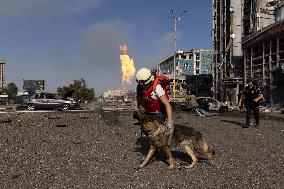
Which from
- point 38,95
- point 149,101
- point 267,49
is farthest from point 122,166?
point 267,49

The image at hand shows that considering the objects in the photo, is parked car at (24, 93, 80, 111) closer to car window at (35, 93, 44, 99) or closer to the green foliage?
car window at (35, 93, 44, 99)

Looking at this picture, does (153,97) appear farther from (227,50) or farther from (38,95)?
(227,50)

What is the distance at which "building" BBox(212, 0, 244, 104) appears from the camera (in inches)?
2637

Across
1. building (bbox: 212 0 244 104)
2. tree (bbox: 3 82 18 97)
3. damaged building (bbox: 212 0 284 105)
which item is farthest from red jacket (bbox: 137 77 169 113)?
tree (bbox: 3 82 18 97)

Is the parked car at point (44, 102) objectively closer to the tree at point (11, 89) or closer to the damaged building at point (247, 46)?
the damaged building at point (247, 46)

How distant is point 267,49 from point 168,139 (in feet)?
166

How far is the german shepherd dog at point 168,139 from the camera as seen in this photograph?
6.53m

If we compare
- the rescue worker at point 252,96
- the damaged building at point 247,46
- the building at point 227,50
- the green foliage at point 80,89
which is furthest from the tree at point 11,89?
the rescue worker at point 252,96

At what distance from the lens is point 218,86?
74750 millimetres

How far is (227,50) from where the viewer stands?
72.0m

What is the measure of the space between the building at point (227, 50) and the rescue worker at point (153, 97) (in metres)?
58.5

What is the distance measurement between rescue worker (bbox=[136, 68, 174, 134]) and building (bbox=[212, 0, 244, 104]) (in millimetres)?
58464

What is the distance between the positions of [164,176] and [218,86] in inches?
2774

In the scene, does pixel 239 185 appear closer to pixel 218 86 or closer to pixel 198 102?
pixel 198 102
